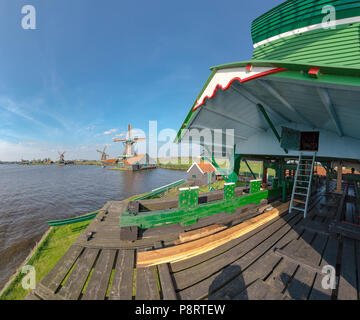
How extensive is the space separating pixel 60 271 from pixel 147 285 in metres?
1.88

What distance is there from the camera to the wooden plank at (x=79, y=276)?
7.66 ft

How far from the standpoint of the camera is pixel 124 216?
3.63 m

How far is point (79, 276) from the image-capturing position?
2.64 meters

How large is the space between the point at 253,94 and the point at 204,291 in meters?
3.99

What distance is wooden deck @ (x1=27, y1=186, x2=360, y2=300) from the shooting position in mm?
2111

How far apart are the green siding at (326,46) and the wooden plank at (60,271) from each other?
9.89m

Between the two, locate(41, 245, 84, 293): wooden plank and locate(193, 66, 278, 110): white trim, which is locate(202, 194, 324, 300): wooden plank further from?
locate(193, 66, 278, 110): white trim

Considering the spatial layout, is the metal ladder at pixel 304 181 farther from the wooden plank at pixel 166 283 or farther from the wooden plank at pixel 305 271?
the wooden plank at pixel 166 283

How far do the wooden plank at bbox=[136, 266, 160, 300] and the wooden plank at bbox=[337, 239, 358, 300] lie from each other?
8.50 ft

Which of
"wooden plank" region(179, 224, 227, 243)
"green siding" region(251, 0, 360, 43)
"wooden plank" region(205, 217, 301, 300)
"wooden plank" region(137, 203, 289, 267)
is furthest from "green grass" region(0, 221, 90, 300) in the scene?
"green siding" region(251, 0, 360, 43)

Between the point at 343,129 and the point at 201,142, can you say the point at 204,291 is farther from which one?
the point at 343,129

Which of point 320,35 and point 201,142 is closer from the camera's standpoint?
point 320,35

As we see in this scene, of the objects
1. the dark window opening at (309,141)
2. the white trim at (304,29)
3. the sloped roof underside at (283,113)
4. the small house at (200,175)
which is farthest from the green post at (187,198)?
the small house at (200,175)
